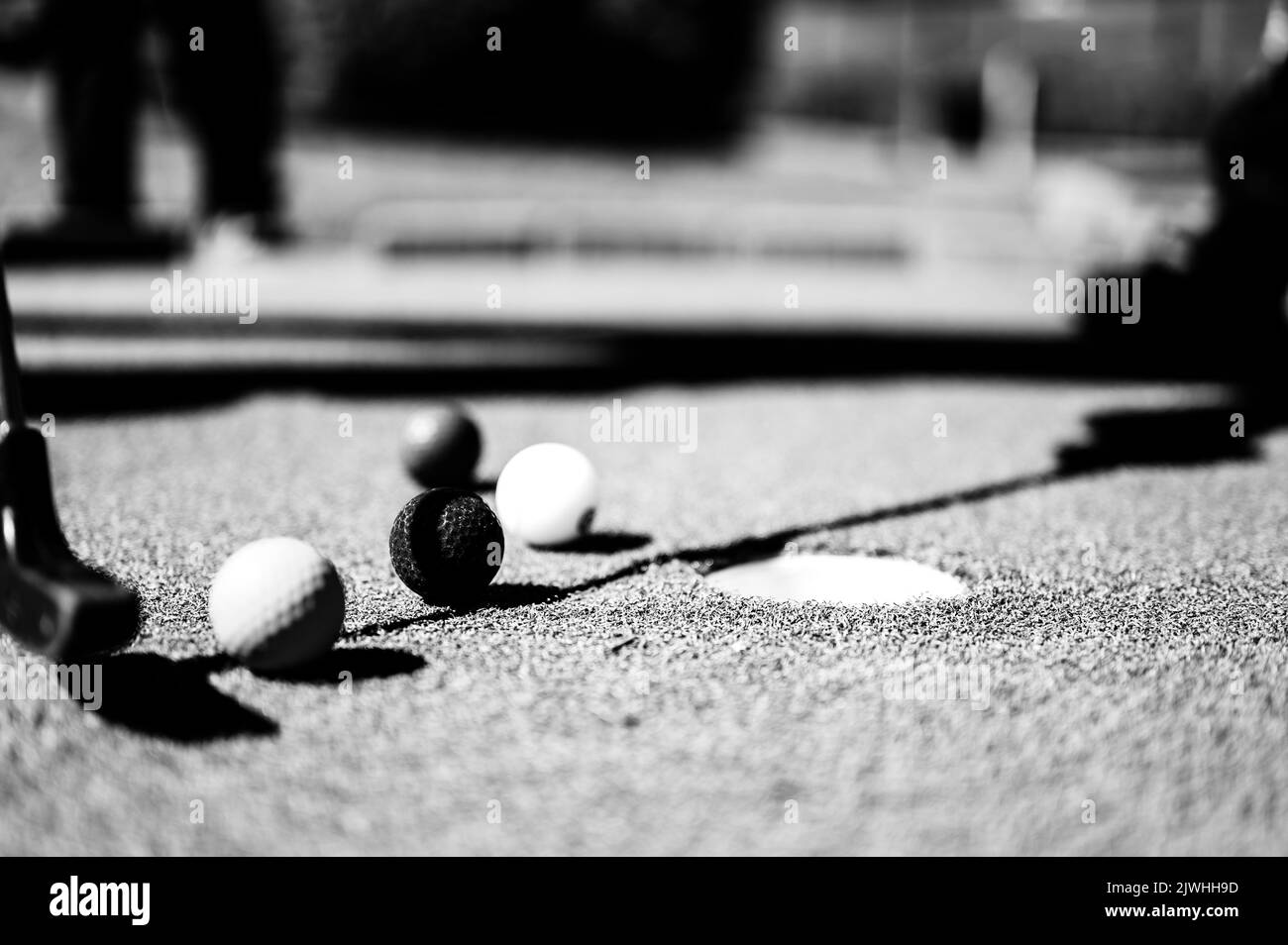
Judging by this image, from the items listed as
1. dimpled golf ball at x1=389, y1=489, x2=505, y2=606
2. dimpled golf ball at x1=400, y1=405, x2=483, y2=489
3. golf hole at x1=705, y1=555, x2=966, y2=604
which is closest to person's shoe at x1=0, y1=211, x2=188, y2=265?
dimpled golf ball at x1=400, y1=405, x2=483, y2=489

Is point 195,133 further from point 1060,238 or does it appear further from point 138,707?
point 138,707

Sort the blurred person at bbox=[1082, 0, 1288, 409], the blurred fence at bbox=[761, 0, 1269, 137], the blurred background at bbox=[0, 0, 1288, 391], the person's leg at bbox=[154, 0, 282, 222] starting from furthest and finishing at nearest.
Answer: the blurred fence at bbox=[761, 0, 1269, 137], the person's leg at bbox=[154, 0, 282, 222], the blurred background at bbox=[0, 0, 1288, 391], the blurred person at bbox=[1082, 0, 1288, 409]

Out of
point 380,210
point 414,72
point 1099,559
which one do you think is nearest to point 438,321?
point 380,210

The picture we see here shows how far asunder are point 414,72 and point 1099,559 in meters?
26.7

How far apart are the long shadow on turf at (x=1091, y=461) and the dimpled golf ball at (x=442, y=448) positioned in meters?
1.63

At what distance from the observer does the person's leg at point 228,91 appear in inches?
680

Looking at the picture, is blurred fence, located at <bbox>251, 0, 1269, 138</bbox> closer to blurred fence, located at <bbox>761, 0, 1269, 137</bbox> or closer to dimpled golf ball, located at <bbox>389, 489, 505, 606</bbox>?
blurred fence, located at <bbox>761, 0, 1269, 137</bbox>

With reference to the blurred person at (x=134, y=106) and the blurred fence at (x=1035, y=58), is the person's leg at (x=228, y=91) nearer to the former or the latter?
the blurred person at (x=134, y=106)

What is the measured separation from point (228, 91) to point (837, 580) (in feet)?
50.9

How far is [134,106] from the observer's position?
685 inches

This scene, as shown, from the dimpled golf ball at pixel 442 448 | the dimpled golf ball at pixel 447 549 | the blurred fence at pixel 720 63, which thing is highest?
the blurred fence at pixel 720 63

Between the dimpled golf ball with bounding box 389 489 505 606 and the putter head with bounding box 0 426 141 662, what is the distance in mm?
1081

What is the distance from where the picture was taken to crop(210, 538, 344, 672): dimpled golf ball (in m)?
3.98

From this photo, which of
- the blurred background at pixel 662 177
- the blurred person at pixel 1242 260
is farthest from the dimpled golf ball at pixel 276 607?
the blurred person at pixel 1242 260
